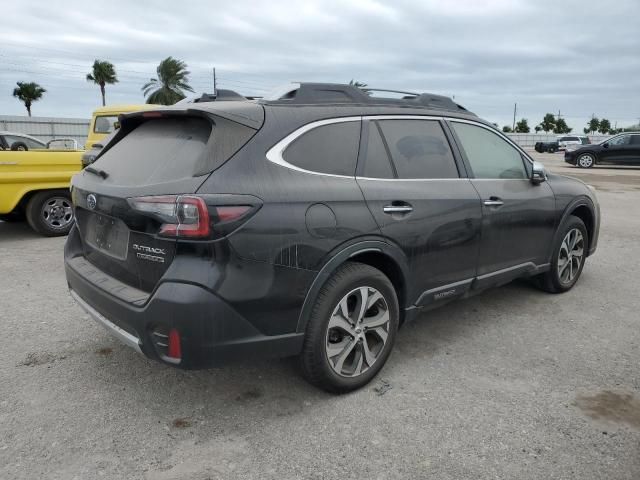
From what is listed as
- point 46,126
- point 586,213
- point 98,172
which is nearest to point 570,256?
point 586,213

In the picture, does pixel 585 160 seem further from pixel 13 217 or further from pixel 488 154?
pixel 13 217

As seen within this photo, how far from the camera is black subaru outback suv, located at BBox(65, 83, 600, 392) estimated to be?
2518 millimetres

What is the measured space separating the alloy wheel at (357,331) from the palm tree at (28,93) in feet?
249

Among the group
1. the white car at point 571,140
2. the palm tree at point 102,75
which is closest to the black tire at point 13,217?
the white car at point 571,140

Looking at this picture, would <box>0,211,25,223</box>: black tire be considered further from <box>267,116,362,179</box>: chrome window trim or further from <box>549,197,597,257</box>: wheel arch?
<box>549,197,597,257</box>: wheel arch

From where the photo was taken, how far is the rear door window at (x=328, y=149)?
→ 2.88 m

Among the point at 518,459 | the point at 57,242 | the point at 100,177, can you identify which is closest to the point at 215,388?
the point at 100,177

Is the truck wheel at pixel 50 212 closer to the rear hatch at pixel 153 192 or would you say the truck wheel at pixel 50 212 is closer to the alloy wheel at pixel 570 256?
the rear hatch at pixel 153 192

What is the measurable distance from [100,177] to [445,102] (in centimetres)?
249

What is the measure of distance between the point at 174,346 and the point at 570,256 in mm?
3896

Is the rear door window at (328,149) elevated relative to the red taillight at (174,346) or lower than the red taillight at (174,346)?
elevated

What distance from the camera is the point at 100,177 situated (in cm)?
312

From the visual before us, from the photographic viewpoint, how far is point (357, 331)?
307 cm

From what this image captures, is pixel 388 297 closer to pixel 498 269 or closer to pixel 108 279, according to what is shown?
pixel 498 269
